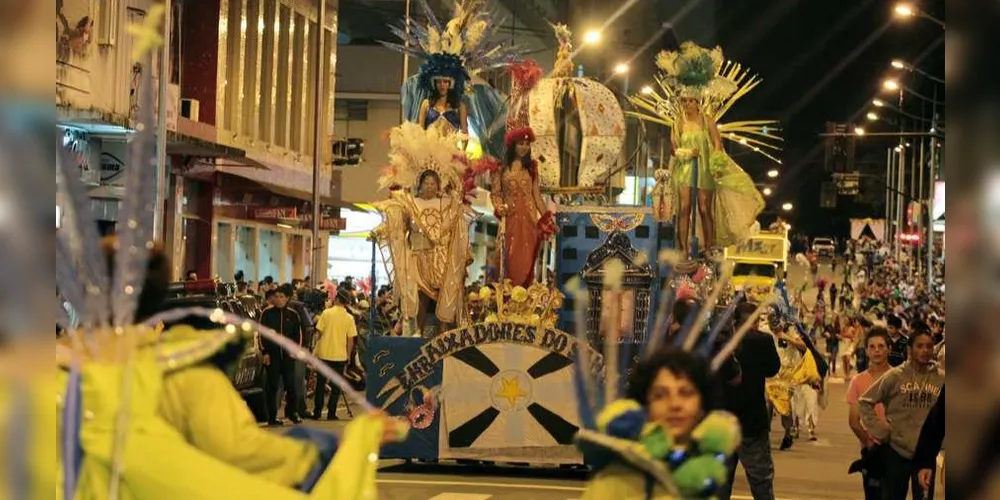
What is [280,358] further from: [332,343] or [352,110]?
[352,110]

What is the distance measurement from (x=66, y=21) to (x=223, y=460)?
17853mm

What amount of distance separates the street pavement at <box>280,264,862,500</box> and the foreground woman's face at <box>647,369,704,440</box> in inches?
310

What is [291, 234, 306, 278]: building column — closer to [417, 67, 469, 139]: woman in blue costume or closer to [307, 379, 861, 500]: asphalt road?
[417, 67, 469, 139]: woman in blue costume

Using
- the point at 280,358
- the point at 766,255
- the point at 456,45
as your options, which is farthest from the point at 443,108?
the point at 766,255

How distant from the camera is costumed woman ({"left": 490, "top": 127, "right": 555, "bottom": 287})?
1678cm

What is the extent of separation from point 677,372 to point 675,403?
12 cm

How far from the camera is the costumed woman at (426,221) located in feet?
53.7

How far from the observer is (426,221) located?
1642 cm

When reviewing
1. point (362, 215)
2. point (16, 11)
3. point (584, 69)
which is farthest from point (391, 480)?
point (584, 69)

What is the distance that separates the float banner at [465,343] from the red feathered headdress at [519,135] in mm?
2635

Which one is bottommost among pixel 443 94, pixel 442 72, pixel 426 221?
pixel 426 221

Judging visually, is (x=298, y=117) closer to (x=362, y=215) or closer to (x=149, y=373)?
(x=362, y=215)

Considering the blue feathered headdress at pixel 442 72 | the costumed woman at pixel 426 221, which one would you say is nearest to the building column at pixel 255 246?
the blue feathered headdress at pixel 442 72

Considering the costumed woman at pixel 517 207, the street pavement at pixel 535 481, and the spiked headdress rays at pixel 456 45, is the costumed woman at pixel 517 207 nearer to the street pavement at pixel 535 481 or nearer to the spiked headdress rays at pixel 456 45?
the spiked headdress rays at pixel 456 45
